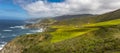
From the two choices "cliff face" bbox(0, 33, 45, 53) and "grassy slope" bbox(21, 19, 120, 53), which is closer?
"grassy slope" bbox(21, 19, 120, 53)

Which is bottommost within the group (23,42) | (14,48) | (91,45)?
(14,48)

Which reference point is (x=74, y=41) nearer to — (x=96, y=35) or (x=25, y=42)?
(x=96, y=35)

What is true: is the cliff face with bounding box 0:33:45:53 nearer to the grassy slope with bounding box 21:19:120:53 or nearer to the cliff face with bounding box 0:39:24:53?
the cliff face with bounding box 0:39:24:53

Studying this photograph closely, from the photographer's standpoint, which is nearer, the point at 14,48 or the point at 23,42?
the point at 23,42

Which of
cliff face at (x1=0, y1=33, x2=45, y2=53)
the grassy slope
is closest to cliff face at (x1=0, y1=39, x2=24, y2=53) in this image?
cliff face at (x1=0, y1=33, x2=45, y2=53)

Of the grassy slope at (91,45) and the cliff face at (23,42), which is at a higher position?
the grassy slope at (91,45)

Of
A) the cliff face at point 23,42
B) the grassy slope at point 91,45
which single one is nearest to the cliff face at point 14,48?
the cliff face at point 23,42

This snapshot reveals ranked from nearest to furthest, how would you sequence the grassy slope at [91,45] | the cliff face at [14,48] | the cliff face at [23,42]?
the grassy slope at [91,45] → the cliff face at [23,42] → the cliff face at [14,48]

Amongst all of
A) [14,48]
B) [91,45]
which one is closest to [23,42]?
[14,48]

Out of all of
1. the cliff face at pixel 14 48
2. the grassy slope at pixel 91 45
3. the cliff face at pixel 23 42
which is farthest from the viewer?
the cliff face at pixel 14 48

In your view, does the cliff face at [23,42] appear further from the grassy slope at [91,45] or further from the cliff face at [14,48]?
the grassy slope at [91,45]

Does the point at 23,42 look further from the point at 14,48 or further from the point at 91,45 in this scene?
the point at 91,45

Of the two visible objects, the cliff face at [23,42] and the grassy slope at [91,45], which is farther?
the cliff face at [23,42]
